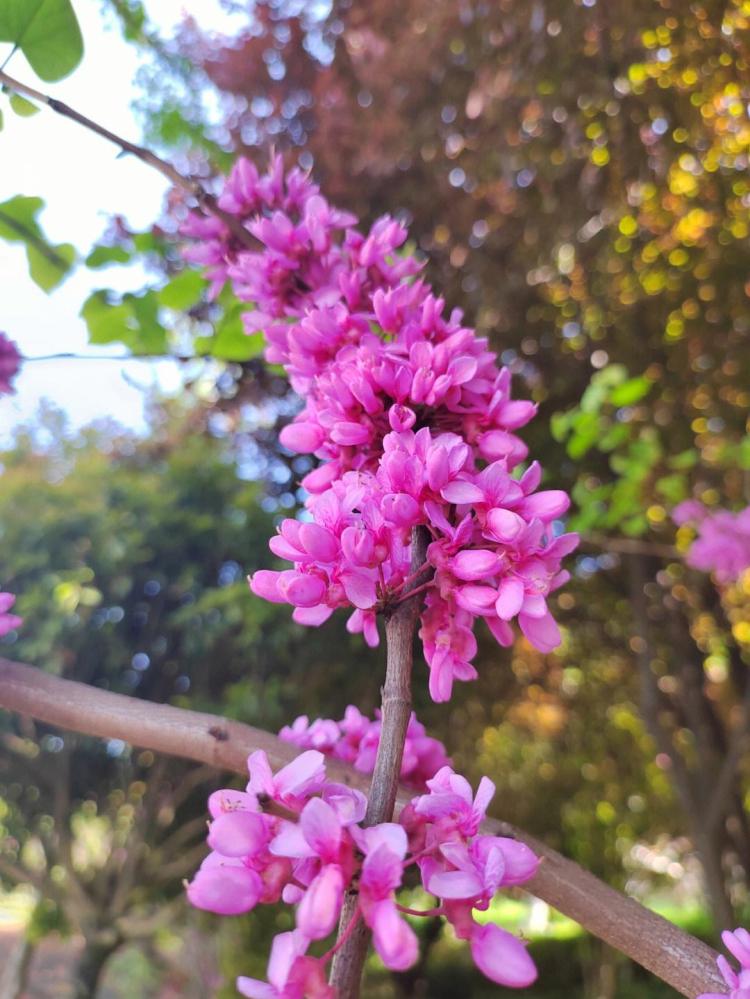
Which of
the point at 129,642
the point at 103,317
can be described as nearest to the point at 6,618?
the point at 103,317

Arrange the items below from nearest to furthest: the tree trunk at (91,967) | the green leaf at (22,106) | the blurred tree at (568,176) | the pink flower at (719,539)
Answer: the green leaf at (22,106)
the pink flower at (719,539)
the blurred tree at (568,176)
the tree trunk at (91,967)

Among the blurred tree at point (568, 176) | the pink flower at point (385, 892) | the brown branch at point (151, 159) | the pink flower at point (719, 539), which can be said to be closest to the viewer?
the pink flower at point (385, 892)

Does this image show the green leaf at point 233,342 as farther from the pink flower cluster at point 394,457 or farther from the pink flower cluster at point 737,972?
the pink flower cluster at point 737,972

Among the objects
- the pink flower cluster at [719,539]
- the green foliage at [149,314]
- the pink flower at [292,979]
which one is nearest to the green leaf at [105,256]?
the green foliage at [149,314]

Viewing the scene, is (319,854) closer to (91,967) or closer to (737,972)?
(737,972)

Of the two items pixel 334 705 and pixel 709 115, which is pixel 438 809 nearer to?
pixel 709 115

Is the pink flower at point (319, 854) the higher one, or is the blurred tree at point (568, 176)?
the blurred tree at point (568, 176)

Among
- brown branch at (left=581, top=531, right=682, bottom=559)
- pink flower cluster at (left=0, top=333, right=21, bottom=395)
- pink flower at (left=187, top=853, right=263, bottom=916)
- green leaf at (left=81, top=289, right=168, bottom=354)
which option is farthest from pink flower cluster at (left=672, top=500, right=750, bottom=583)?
pink flower at (left=187, top=853, right=263, bottom=916)
